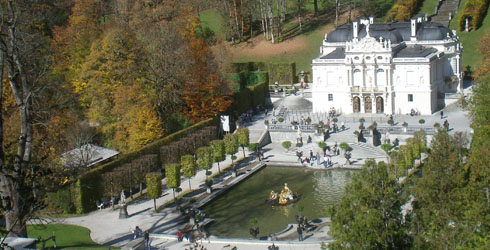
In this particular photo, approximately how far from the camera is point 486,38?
229ft

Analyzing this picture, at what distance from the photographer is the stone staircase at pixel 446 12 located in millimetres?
92688

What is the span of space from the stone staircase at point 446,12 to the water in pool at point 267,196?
42.6 meters

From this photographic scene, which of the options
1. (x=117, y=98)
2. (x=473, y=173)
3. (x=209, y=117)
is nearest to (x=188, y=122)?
(x=209, y=117)

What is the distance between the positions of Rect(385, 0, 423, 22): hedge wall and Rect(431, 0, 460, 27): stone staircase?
3084 millimetres

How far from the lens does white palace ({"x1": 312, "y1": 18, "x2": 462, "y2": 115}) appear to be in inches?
2709

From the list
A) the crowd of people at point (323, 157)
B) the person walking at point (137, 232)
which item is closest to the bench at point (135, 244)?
the person walking at point (137, 232)

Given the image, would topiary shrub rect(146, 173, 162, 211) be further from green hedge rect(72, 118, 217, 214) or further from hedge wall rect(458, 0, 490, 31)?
hedge wall rect(458, 0, 490, 31)

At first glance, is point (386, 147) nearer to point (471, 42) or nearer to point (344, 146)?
point (344, 146)

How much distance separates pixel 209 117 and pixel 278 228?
2394 centimetres

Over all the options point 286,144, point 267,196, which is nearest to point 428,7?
point 286,144

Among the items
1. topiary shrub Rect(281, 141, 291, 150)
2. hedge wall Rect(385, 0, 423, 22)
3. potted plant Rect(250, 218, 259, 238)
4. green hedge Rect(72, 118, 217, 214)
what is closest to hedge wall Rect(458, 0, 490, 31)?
hedge wall Rect(385, 0, 423, 22)

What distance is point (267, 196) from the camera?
168 ft

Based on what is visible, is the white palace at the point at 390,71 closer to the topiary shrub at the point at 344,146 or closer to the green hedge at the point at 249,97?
the green hedge at the point at 249,97

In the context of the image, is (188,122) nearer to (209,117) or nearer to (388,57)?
(209,117)
